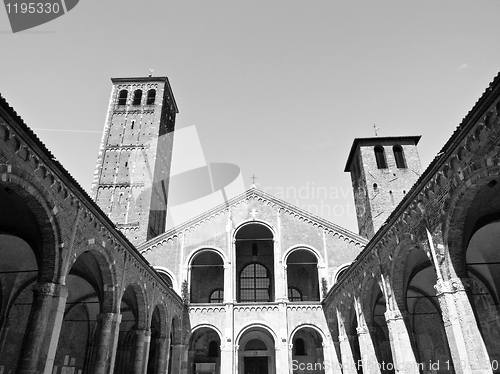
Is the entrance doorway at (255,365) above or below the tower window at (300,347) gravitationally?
below

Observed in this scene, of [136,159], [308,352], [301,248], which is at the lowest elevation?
[308,352]

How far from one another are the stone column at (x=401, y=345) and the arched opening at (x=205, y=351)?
46.4ft

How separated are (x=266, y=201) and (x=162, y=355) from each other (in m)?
11.7


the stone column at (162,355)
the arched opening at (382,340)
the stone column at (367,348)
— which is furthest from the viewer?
the arched opening at (382,340)

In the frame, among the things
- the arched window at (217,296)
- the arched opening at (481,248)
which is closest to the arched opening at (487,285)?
the arched opening at (481,248)

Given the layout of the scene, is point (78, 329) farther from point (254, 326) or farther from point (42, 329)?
point (42, 329)

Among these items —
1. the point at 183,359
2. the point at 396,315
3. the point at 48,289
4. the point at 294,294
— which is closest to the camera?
the point at 48,289

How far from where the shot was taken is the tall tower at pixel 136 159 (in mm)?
30297

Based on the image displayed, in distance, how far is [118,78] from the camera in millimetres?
37000

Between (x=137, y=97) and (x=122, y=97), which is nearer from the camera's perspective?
(x=122, y=97)

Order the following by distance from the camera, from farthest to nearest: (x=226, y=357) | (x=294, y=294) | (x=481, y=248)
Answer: (x=294, y=294) < (x=226, y=357) < (x=481, y=248)

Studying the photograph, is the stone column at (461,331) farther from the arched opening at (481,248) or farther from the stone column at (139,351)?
the stone column at (139,351)

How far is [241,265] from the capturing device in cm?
2667

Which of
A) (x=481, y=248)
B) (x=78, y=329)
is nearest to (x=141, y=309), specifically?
(x=78, y=329)
